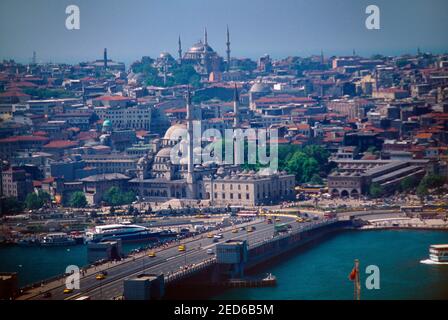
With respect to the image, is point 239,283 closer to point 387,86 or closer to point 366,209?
point 366,209

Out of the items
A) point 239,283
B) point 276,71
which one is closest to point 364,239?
point 239,283

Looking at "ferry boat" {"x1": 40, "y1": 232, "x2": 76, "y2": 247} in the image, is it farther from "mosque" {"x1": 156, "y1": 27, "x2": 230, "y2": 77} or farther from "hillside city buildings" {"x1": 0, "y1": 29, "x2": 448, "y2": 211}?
"mosque" {"x1": 156, "y1": 27, "x2": 230, "y2": 77}

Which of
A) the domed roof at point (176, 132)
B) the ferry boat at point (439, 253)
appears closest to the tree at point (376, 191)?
the domed roof at point (176, 132)

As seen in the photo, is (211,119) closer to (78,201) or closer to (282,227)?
(78,201)

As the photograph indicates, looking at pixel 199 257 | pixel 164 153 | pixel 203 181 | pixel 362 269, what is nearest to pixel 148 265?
pixel 199 257
